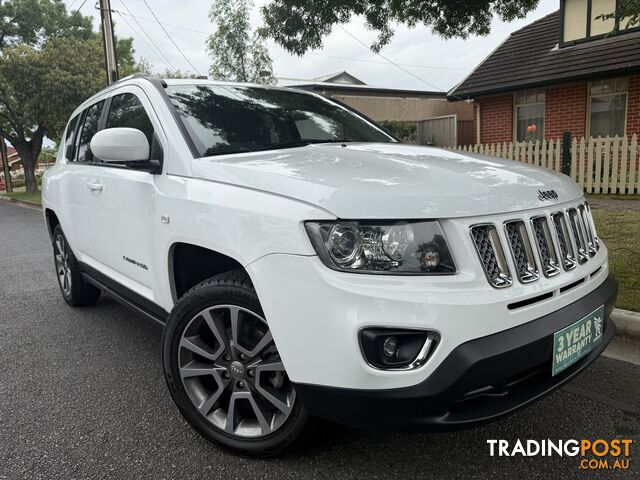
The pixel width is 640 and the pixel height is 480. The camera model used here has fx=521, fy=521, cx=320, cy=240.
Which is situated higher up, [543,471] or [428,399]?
[428,399]

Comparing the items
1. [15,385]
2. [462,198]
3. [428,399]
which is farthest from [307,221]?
[15,385]

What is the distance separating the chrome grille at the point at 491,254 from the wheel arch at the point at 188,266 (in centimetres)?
121

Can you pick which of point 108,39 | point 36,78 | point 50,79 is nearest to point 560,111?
point 108,39

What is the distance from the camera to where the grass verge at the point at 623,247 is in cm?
396

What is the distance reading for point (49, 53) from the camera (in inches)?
820

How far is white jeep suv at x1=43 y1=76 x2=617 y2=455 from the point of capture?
1783 millimetres

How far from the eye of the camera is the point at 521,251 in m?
2.01

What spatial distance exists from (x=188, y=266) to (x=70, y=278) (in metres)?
2.44

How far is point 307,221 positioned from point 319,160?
61 cm

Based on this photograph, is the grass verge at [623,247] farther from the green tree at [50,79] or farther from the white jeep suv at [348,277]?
the green tree at [50,79]

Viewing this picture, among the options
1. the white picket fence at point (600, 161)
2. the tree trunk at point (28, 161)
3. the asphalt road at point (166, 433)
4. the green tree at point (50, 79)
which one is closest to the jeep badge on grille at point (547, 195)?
the asphalt road at point (166, 433)

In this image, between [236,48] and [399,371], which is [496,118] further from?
[399,371]

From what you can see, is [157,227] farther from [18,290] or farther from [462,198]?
[18,290]

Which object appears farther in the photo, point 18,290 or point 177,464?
point 18,290
